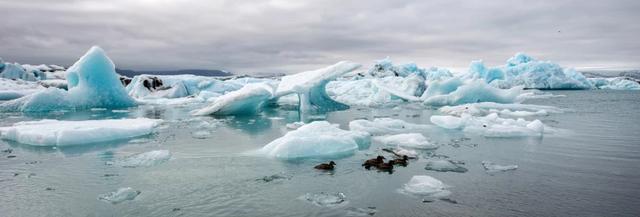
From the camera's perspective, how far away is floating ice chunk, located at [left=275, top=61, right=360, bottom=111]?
1684 centimetres

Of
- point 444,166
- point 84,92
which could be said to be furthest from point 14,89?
point 444,166

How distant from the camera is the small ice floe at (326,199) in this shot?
4.70 metres

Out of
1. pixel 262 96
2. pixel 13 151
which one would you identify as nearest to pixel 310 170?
pixel 13 151

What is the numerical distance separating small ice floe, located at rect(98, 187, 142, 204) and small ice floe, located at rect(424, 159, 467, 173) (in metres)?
3.89

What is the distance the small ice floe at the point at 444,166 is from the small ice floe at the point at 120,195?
153 inches

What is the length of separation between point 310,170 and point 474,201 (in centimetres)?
239

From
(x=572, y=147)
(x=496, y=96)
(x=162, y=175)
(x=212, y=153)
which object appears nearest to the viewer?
(x=162, y=175)

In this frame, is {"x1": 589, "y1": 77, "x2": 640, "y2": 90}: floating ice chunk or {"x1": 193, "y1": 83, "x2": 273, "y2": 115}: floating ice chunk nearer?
{"x1": 193, "y1": 83, "x2": 273, "y2": 115}: floating ice chunk

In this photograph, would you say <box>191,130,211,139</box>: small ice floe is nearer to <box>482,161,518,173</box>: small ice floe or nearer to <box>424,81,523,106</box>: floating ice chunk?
<box>482,161,518,173</box>: small ice floe

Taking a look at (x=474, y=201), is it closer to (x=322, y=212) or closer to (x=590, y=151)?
(x=322, y=212)

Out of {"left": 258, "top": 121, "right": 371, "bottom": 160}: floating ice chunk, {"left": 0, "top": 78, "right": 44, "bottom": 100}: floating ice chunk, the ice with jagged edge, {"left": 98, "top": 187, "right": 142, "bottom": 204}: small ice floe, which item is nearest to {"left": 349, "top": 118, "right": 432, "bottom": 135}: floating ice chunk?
{"left": 258, "top": 121, "right": 371, "bottom": 160}: floating ice chunk

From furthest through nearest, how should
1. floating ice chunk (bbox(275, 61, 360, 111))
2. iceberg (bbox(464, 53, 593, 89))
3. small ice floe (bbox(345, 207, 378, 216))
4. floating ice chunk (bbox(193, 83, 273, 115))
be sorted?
iceberg (bbox(464, 53, 593, 89)) → floating ice chunk (bbox(275, 61, 360, 111)) → floating ice chunk (bbox(193, 83, 273, 115)) → small ice floe (bbox(345, 207, 378, 216))

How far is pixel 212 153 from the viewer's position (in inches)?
306

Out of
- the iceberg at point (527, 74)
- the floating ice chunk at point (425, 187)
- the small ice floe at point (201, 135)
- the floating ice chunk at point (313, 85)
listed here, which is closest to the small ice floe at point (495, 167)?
the floating ice chunk at point (425, 187)
